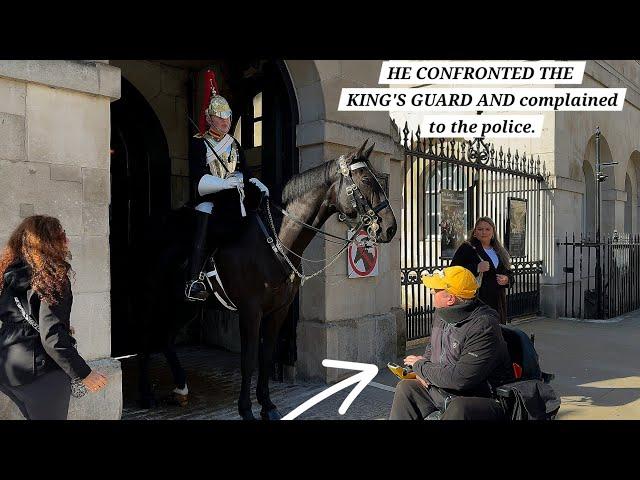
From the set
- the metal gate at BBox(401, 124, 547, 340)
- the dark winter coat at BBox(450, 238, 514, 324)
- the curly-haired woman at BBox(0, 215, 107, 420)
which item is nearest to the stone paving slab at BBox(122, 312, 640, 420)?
the dark winter coat at BBox(450, 238, 514, 324)

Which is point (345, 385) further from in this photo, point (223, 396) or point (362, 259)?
point (362, 259)

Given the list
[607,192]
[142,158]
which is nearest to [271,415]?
[142,158]

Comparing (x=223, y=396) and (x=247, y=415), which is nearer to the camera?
(x=247, y=415)

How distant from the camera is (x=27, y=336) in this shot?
290 centimetres

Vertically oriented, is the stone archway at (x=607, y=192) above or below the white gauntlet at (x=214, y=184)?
above

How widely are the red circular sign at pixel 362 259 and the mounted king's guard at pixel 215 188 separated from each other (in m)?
1.86

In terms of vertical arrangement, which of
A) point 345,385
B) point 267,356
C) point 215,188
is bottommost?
point 345,385

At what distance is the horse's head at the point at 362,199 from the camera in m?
4.19

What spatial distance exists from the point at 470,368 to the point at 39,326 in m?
2.55

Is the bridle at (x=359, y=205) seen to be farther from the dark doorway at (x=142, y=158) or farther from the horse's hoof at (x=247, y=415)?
the dark doorway at (x=142, y=158)

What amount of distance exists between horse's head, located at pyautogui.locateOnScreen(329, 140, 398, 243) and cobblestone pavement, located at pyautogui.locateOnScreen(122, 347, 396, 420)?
6.06ft

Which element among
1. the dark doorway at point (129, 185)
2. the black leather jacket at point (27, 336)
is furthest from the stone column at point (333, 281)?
the black leather jacket at point (27, 336)

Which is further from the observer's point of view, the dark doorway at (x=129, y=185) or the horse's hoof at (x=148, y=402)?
the dark doorway at (x=129, y=185)
